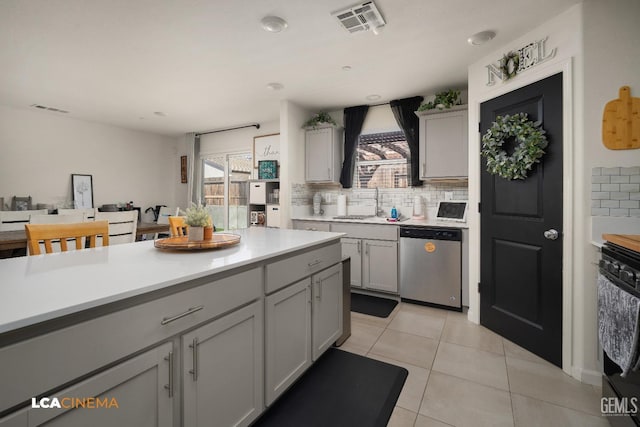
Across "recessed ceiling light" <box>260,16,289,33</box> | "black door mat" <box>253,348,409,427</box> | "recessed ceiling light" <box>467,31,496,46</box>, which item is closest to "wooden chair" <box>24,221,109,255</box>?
"black door mat" <box>253,348,409,427</box>

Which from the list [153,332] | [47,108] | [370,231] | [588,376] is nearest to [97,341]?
[153,332]

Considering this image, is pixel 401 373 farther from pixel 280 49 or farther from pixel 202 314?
pixel 280 49

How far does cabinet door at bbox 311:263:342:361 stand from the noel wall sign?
2206mm

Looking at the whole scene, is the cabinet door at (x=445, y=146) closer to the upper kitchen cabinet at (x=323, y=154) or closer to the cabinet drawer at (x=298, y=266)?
the upper kitchen cabinet at (x=323, y=154)

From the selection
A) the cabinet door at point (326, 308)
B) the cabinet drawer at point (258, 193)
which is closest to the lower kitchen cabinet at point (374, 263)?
the cabinet door at point (326, 308)

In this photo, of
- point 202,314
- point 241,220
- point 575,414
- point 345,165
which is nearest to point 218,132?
point 241,220

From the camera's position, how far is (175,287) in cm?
108

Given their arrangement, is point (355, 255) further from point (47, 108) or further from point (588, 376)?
point (47, 108)

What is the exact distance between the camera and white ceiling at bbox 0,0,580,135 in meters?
2.13

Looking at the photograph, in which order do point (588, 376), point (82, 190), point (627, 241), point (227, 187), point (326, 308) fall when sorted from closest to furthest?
1. point (627, 241)
2. point (588, 376)
3. point (326, 308)
4. point (82, 190)
5. point (227, 187)

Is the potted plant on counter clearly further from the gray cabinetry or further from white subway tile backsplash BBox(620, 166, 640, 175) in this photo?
white subway tile backsplash BBox(620, 166, 640, 175)

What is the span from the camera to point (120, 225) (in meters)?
3.04

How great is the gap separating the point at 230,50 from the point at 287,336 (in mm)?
2565

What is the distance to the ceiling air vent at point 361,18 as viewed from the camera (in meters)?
2.10
